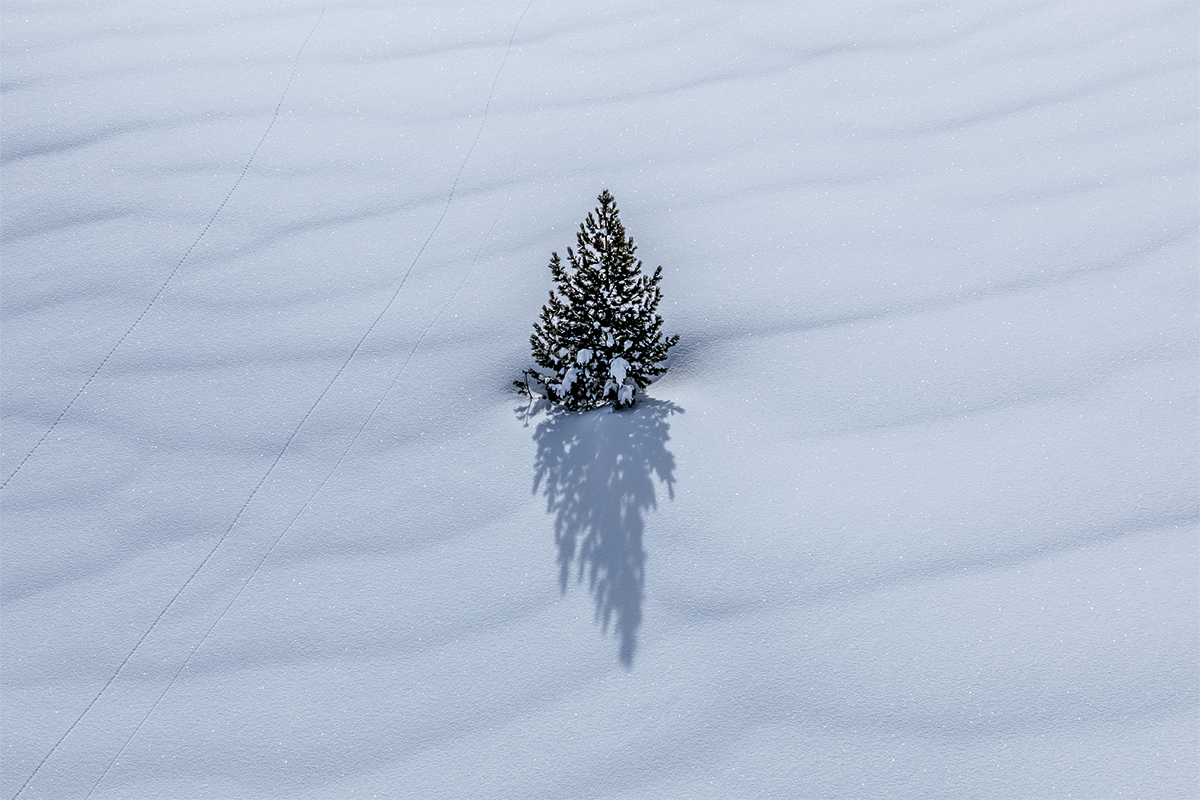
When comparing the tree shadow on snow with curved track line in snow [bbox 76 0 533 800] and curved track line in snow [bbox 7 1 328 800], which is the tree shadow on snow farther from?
curved track line in snow [bbox 7 1 328 800]

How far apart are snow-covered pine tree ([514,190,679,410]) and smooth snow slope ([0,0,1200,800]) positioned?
0.10 m

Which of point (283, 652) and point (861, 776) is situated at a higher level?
point (283, 652)

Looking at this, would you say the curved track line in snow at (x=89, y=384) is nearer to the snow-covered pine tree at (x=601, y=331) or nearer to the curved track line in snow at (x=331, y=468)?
the curved track line in snow at (x=331, y=468)

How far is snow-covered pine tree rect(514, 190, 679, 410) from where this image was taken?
103 inches

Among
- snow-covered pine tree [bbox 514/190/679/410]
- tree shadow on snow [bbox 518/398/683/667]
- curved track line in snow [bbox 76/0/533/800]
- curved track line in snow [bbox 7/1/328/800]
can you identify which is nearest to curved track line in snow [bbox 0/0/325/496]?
curved track line in snow [bbox 7/1/328/800]

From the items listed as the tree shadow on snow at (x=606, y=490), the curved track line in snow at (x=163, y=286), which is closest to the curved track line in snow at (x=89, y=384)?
the curved track line in snow at (x=163, y=286)

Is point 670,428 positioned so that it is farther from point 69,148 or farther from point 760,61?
point 69,148

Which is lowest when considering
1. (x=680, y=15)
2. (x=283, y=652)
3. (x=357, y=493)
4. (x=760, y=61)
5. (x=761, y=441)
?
(x=283, y=652)

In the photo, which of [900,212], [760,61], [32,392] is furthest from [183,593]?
[760,61]

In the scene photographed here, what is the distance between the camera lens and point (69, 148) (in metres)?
3.73

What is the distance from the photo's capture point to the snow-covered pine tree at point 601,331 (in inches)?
103

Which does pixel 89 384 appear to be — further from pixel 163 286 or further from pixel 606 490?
pixel 606 490

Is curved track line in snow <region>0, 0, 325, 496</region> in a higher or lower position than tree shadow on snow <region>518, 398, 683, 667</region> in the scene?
higher

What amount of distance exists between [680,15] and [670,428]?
2572 millimetres
